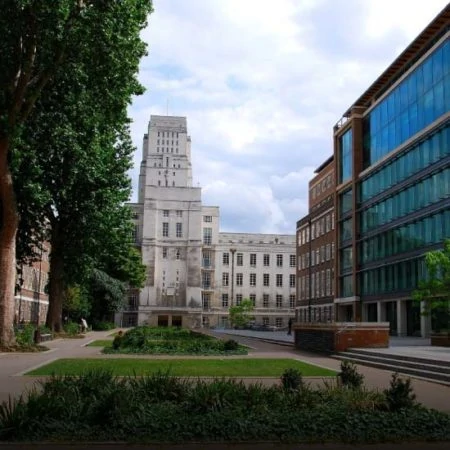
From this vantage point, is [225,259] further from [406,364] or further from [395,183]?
[406,364]

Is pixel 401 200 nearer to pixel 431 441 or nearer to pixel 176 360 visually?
pixel 176 360

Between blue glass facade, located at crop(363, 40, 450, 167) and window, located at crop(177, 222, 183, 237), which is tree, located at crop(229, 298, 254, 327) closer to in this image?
window, located at crop(177, 222, 183, 237)

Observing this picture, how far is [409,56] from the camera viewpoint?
53.7 m

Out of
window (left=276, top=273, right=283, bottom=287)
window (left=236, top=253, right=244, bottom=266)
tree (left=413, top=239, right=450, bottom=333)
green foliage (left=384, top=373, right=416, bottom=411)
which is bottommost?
green foliage (left=384, top=373, right=416, bottom=411)

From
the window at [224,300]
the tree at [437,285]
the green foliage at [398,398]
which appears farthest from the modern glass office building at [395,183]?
the window at [224,300]

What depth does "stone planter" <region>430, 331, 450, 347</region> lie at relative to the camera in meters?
32.1

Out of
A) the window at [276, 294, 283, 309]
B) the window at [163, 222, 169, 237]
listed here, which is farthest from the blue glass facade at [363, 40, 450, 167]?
the window at [276, 294, 283, 309]

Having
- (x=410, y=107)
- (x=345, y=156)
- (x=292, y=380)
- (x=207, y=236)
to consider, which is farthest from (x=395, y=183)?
(x=207, y=236)

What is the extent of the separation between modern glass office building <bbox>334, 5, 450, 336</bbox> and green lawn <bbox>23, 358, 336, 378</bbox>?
27.4 metres

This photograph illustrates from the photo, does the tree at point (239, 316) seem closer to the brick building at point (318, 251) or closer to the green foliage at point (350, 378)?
the brick building at point (318, 251)

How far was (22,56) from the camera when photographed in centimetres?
2383

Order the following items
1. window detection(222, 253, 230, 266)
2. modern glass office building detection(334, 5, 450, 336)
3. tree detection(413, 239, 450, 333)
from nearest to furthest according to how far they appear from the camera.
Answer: tree detection(413, 239, 450, 333) < modern glass office building detection(334, 5, 450, 336) < window detection(222, 253, 230, 266)

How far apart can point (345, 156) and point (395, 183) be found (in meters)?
13.8

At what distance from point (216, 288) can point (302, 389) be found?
118 m
